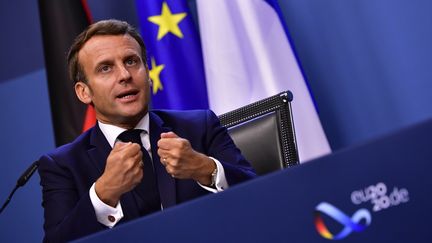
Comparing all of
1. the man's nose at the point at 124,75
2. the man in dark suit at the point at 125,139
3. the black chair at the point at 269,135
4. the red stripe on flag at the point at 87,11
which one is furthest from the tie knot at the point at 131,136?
the red stripe on flag at the point at 87,11

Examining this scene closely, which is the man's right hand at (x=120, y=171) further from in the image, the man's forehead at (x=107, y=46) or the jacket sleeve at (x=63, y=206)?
the man's forehead at (x=107, y=46)

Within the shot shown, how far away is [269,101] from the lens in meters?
2.05

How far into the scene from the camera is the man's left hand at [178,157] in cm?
136

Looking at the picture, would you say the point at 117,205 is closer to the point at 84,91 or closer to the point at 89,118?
the point at 84,91

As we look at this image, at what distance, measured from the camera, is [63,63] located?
3.29 meters

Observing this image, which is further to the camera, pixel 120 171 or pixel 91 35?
pixel 91 35

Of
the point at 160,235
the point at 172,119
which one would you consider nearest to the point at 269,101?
the point at 172,119

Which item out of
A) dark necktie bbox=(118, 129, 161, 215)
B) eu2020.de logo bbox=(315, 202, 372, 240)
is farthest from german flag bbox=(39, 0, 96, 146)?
eu2020.de logo bbox=(315, 202, 372, 240)

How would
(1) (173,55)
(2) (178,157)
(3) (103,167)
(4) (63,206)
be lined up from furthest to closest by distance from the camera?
1. (1) (173,55)
2. (3) (103,167)
3. (4) (63,206)
4. (2) (178,157)

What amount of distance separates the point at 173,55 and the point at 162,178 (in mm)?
1423

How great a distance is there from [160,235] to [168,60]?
89.1 inches

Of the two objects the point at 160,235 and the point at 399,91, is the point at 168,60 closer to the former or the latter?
the point at 399,91

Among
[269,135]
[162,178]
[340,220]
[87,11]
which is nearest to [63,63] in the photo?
[87,11]

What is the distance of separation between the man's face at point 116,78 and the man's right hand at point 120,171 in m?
0.44
